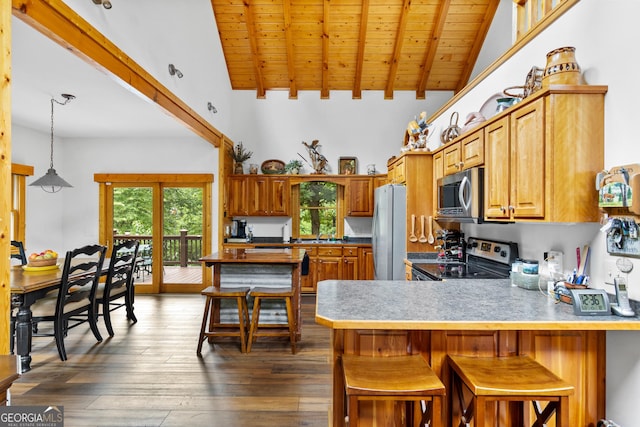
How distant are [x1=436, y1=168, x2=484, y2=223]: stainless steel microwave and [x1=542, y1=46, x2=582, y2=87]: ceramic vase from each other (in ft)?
2.46

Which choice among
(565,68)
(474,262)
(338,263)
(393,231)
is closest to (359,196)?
(338,263)

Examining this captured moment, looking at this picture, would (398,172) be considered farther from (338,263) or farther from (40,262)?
(40,262)

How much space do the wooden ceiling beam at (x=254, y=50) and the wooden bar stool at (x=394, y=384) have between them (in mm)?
4999

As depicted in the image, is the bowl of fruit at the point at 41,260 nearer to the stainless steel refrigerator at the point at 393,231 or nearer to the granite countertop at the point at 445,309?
the granite countertop at the point at 445,309

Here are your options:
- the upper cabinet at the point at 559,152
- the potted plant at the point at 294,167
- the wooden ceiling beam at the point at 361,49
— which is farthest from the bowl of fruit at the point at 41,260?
the wooden ceiling beam at the point at 361,49

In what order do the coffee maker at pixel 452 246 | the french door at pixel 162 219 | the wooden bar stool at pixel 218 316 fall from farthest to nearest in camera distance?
1. the french door at pixel 162 219
2. the coffee maker at pixel 452 246
3. the wooden bar stool at pixel 218 316

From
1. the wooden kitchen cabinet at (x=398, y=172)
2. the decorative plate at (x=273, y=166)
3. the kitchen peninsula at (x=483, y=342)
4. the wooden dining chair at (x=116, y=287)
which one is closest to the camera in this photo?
the kitchen peninsula at (x=483, y=342)

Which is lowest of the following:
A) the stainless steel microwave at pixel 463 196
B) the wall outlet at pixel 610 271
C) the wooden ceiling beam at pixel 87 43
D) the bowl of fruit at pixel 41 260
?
the bowl of fruit at pixel 41 260

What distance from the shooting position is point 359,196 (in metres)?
5.70

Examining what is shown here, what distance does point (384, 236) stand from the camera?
395 centimetres

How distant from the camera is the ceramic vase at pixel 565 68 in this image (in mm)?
1756

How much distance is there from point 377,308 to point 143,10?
127 inches

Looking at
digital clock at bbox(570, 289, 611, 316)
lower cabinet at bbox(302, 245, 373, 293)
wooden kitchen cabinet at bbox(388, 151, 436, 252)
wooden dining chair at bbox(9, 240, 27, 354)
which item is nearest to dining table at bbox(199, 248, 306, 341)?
wooden kitchen cabinet at bbox(388, 151, 436, 252)

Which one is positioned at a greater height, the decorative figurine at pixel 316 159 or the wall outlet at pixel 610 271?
the decorative figurine at pixel 316 159
